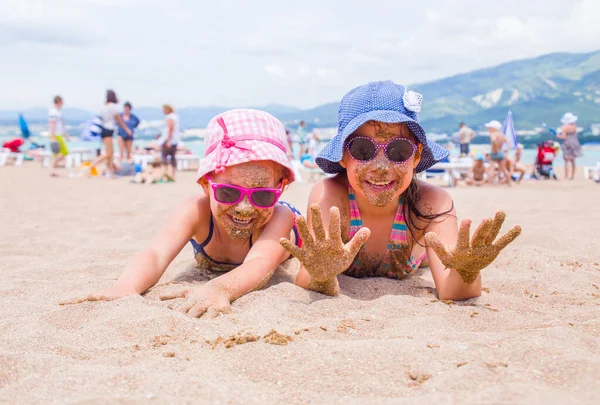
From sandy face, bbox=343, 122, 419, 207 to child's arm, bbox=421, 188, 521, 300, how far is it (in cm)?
33

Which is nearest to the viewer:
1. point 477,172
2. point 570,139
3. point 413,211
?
point 413,211

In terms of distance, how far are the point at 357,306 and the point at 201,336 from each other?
0.84 meters

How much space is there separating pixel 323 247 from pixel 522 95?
52780mm

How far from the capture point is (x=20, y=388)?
154 centimetres

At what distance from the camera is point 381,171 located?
8.71 ft

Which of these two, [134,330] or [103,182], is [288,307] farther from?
[103,182]

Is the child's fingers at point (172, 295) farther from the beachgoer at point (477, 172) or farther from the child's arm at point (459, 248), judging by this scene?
the beachgoer at point (477, 172)

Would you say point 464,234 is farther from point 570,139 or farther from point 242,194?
point 570,139

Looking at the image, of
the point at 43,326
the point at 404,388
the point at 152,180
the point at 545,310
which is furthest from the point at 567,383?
the point at 152,180

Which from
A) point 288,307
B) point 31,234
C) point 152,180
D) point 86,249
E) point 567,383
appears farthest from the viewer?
point 152,180

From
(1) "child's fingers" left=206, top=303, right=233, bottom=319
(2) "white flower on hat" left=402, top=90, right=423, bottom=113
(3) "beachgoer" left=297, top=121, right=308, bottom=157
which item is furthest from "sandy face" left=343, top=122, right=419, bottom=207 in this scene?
(3) "beachgoer" left=297, top=121, right=308, bottom=157

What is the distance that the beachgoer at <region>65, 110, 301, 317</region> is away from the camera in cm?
275

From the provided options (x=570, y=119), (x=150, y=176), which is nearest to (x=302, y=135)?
(x=570, y=119)

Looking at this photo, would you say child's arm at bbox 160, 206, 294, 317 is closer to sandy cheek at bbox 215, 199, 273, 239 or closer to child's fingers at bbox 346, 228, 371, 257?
sandy cheek at bbox 215, 199, 273, 239
